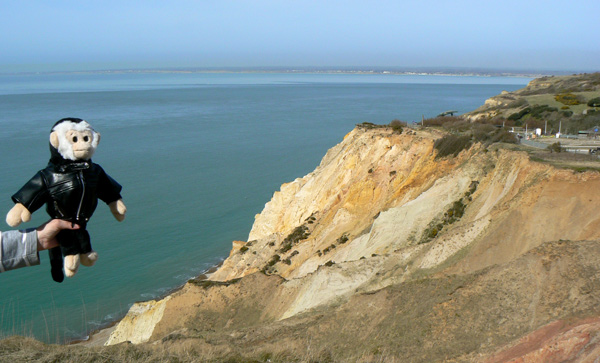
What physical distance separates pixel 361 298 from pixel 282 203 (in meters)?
18.0

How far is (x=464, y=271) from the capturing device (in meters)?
14.1

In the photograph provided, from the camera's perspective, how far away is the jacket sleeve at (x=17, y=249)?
3.58 metres

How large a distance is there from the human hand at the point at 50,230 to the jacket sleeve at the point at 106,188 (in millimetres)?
371

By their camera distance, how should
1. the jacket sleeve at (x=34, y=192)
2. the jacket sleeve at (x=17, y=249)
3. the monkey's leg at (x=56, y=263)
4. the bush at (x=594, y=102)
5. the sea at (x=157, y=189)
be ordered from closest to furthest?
the jacket sleeve at (x=17, y=249) < the jacket sleeve at (x=34, y=192) < the monkey's leg at (x=56, y=263) < the sea at (x=157, y=189) < the bush at (x=594, y=102)

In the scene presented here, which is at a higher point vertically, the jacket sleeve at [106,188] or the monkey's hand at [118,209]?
the jacket sleeve at [106,188]

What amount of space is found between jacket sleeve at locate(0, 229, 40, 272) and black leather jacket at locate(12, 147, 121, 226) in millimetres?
275

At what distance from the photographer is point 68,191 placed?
12.4ft

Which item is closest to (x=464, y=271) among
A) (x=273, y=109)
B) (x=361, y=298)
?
(x=361, y=298)

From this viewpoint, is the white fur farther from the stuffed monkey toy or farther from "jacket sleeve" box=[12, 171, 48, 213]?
"jacket sleeve" box=[12, 171, 48, 213]

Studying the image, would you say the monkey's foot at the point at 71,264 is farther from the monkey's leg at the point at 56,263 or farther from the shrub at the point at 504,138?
the shrub at the point at 504,138

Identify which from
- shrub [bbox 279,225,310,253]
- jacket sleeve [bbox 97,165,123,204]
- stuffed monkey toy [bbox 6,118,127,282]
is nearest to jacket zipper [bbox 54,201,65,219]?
stuffed monkey toy [bbox 6,118,127,282]

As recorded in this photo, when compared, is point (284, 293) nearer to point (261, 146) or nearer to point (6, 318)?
point (6, 318)

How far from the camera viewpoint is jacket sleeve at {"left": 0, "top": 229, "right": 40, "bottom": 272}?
3578 millimetres

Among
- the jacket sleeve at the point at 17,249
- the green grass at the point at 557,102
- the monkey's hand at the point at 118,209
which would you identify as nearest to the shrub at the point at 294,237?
the monkey's hand at the point at 118,209
